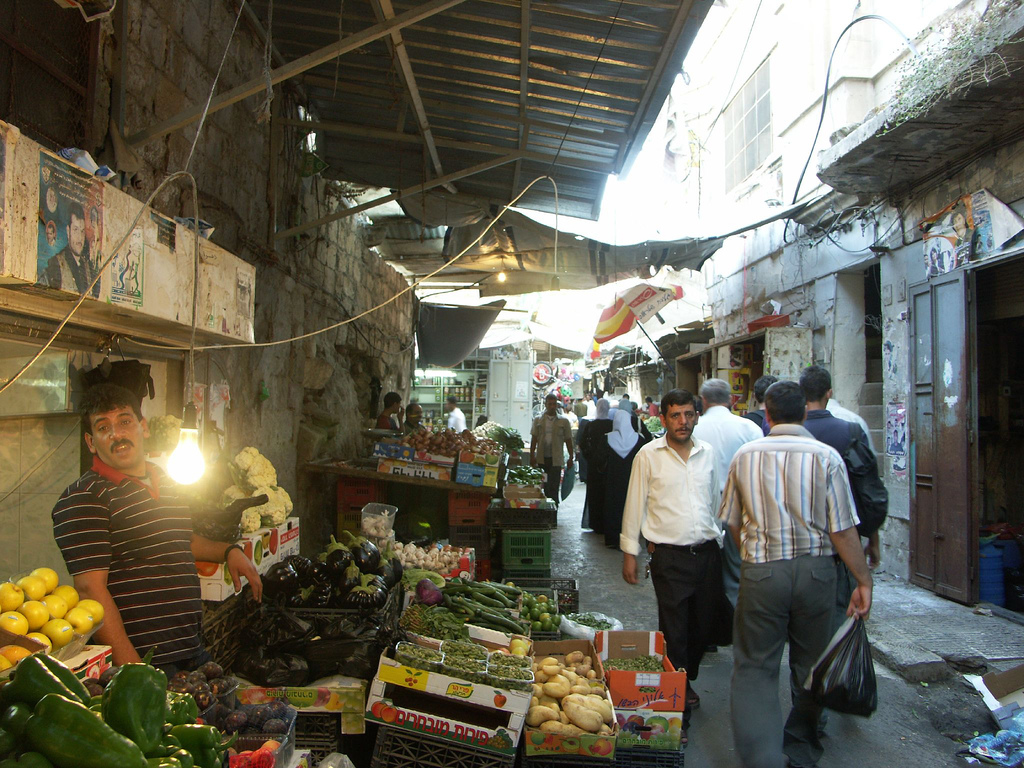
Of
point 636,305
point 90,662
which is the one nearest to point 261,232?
point 90,662

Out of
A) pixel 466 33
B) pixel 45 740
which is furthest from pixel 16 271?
pixel 466 33

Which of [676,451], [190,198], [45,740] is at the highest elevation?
[190,198]

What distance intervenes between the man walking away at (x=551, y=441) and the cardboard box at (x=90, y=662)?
30.6ft

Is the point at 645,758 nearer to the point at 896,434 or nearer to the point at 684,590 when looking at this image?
the point at 684,590

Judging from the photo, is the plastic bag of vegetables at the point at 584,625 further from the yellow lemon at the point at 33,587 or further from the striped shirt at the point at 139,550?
the yellow lemon at the point at 33,587

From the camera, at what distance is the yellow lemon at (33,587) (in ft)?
7.68

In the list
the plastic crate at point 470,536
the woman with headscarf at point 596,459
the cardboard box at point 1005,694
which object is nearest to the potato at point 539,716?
the cardboard box at point 1005,694

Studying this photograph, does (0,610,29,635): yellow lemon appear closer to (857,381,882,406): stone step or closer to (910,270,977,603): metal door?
(910,270,977,603): metal door

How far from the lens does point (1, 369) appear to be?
2988 millimetres

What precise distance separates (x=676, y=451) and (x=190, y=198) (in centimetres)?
363

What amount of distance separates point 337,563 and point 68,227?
2.35 meters

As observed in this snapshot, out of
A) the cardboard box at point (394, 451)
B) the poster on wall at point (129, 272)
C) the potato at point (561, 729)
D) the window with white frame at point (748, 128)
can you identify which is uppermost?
the window with white frame at point (748, 128)

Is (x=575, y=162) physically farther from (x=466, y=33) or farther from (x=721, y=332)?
(x=721, y=332)

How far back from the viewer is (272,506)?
4488 mm
